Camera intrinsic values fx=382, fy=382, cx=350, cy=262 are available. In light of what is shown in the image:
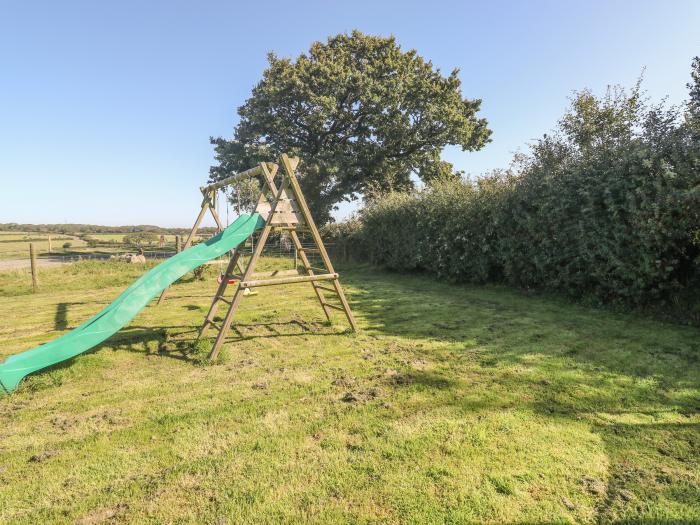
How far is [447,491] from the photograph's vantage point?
246 centimetres

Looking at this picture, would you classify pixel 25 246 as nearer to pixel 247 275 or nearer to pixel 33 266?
pixel 33 266

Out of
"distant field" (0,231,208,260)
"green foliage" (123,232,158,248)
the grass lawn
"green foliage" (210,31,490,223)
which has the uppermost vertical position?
"green foliage" (210,31,490,223)

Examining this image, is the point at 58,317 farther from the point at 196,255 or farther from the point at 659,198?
the point at 659,198

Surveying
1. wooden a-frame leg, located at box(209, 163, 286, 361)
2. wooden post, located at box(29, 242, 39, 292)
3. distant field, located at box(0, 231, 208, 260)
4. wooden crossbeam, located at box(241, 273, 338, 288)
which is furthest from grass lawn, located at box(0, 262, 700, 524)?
distant field, located at box(0, 231, 208, 260)

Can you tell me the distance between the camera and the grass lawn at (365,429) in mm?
2373

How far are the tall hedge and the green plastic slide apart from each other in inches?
266

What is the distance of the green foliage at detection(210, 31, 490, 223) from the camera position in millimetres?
23594

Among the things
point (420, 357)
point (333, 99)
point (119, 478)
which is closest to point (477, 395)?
point (420, 357)

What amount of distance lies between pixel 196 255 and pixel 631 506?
5.11 m

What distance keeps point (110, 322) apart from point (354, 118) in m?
23.4

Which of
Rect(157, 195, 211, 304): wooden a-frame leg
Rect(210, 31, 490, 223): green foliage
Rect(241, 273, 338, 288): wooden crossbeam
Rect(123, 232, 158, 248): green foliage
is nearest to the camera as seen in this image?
Rect(241, 273, 338, 288): wooden crossbeam

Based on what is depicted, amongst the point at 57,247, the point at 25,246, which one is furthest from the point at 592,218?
the point at 57,247

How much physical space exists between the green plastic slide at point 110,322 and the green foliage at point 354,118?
59.8 ft

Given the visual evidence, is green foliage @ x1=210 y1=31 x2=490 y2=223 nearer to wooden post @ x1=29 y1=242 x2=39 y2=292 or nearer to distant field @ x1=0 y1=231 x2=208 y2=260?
distant field @ x1=0 y1=231 x2=208 y2=260
